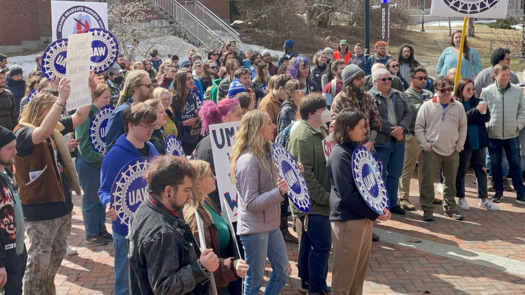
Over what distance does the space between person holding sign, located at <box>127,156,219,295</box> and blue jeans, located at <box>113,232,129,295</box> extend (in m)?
1.69

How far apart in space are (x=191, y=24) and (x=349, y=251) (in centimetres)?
2827

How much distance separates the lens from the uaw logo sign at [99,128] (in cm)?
718

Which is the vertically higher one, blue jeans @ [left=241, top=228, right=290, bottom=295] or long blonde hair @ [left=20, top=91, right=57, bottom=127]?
long blonde hair @ [left=20, top=91, right=57, bottom=127]

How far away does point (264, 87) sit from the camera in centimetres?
1217

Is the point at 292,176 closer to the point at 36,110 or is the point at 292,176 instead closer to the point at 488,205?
the point at 36,110

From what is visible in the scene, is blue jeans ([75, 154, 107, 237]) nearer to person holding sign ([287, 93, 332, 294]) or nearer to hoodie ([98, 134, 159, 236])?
hoodie ([98, 134, 159, 236])

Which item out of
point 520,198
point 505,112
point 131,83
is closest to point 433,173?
point 505,112

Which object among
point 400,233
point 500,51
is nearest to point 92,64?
point 400,233

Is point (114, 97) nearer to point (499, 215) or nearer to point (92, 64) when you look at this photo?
point (92, 64)

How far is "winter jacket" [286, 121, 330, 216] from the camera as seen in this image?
233 inches

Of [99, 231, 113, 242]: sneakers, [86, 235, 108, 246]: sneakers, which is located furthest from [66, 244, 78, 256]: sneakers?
[99, 231, 113, 242]: sneakers

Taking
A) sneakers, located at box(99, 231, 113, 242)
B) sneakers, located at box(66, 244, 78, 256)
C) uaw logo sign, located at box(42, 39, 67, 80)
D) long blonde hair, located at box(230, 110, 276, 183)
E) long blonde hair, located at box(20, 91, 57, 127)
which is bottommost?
sneakers, located at box(66, 244, 78, 256)

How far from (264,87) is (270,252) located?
701cm

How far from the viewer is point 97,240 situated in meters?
7.98
